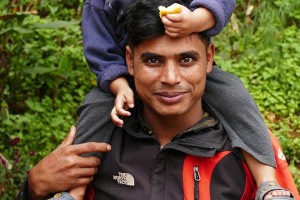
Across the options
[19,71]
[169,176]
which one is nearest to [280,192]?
[169,176]

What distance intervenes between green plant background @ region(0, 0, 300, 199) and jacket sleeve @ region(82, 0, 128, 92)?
1.63m

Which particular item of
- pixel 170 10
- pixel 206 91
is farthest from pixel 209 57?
pixel 170 10

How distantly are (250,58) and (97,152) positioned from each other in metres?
3.18

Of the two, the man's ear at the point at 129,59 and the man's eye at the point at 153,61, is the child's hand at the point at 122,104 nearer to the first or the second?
the man's ear at the point at 129,59

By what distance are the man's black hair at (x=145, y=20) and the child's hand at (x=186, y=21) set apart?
0.27ft

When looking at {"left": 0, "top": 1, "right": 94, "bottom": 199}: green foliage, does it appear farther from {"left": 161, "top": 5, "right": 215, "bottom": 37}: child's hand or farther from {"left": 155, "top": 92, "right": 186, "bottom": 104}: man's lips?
{"left": 161, "top": 5, "right": 215, "bottom": 37}: child's hand

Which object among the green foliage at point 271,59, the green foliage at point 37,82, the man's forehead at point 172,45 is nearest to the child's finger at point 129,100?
the man's forehead at point 172,45

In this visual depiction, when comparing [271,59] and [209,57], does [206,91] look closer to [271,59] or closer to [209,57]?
[209,57]

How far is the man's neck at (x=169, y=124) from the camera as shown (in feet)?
9.78

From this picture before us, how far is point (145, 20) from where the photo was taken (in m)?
2.75

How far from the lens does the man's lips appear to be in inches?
109

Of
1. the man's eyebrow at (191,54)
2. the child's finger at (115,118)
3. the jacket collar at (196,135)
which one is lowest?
the jacket collar at (196,135)

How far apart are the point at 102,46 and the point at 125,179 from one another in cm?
67

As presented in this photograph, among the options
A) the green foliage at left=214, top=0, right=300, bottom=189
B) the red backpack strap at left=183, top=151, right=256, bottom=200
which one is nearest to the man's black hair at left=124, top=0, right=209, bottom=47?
the red backpack strap at left=183, top=151, right=256, bottom=200
